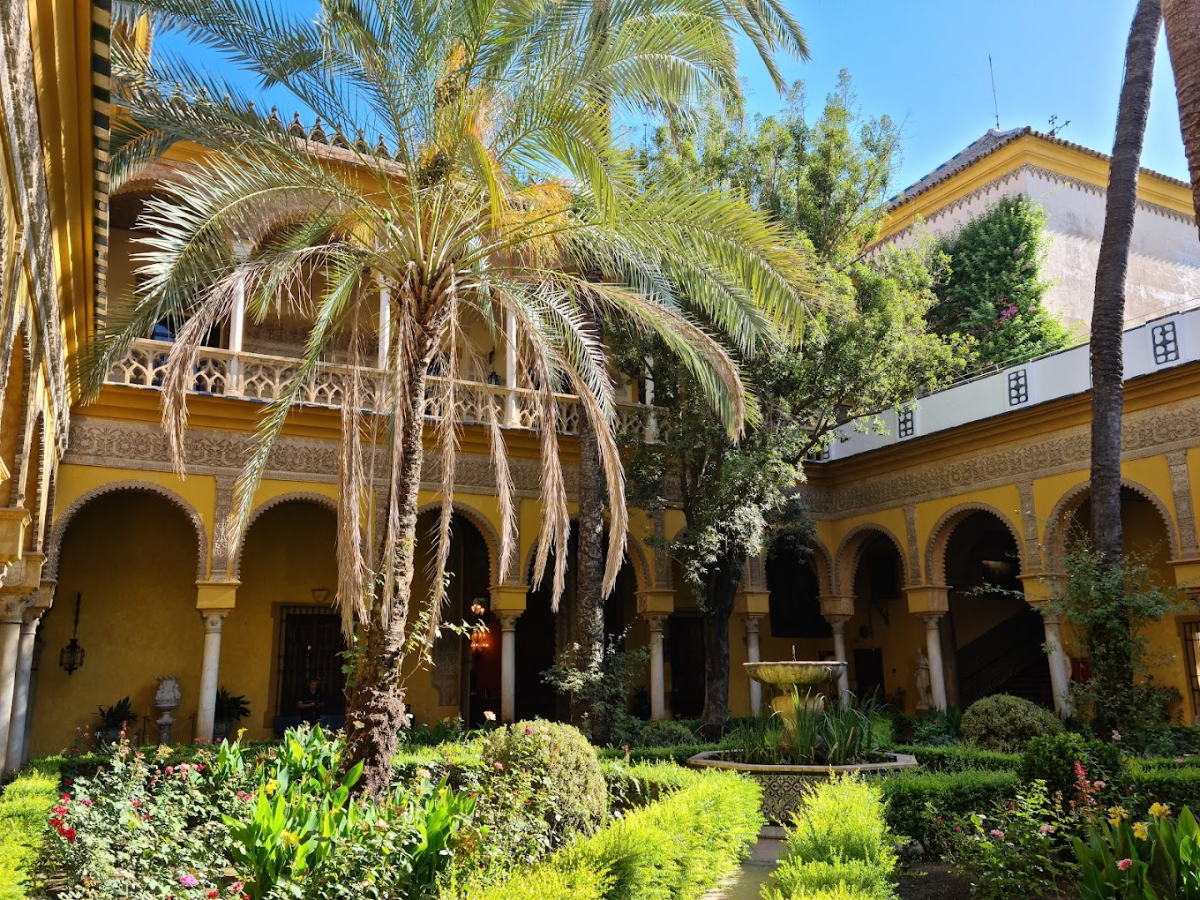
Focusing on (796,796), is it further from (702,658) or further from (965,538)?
(965,538)

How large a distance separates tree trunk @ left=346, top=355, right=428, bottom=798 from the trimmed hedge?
1.95m

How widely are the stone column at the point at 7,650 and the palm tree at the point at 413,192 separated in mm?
3171

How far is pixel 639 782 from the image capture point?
320 inches

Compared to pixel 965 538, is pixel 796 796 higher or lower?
lower

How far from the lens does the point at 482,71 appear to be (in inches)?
299

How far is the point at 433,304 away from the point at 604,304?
5.30 metres

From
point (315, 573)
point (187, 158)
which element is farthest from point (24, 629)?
point (187, 158)

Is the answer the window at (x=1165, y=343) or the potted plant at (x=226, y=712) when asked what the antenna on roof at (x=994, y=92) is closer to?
the window at (x=1165, y=343)

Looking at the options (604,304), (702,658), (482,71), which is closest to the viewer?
(482,71)

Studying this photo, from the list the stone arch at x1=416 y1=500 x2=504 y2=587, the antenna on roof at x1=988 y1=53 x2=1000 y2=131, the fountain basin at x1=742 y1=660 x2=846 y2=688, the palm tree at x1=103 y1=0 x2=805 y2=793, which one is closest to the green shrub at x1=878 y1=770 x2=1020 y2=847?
the fountain basin at x1=742 y1=660 x2=846 y2=688

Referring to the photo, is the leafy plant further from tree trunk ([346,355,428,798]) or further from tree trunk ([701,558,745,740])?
tree trunk ([346,355,428,798])

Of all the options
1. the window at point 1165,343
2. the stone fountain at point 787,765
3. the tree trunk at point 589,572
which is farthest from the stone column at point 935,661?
the stone fountain at point 787,765

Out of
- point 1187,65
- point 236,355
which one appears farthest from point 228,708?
point 1187,65

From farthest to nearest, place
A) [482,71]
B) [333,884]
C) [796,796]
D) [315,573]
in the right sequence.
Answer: [315,573]
[796,796]
[482,71]
[333,884]
